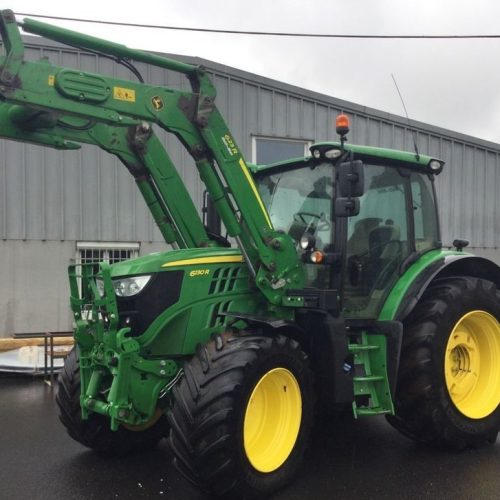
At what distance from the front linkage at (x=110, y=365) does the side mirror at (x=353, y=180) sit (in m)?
1.73

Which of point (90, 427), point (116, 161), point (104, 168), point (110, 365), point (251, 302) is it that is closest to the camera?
point (110, 365)

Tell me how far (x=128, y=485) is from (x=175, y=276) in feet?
4.94

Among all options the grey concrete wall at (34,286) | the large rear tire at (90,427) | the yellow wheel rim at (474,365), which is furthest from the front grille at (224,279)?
the grey concrete wall at (34,286)

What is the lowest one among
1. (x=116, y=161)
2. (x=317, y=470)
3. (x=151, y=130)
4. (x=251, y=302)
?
(x=317, y=470)

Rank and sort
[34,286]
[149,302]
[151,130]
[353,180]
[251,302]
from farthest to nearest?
1. [34,286]
2. [251,302]
3. [151,130]
4. [353,180]
5. [149,302]

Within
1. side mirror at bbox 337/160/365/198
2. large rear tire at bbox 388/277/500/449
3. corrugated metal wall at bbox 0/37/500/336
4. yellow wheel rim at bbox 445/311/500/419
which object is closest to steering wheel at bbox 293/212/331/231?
side mirror at bbox 337/160/365/198

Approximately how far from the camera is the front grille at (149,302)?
403 centimetres

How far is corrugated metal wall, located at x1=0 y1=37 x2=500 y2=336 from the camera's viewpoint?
948cm

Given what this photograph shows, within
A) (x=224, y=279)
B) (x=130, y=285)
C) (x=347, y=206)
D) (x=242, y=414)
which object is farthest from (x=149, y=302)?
(x=347, y=206)

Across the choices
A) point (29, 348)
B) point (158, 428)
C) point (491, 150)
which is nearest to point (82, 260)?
point (29, 348)

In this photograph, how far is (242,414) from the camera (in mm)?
3695

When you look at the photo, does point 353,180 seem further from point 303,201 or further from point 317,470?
point 317,470

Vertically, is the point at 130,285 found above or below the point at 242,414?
above

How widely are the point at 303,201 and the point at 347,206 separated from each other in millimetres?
824
